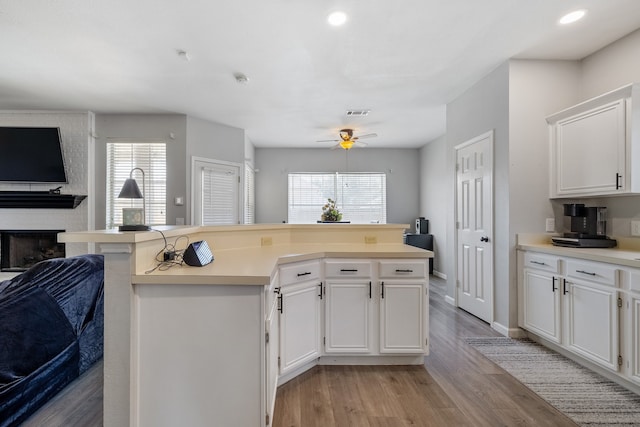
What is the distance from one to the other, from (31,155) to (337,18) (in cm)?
484

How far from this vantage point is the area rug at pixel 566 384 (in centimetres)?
180

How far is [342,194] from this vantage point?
22.4 feet

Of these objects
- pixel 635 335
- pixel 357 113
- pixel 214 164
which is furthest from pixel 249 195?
pixel 635 335

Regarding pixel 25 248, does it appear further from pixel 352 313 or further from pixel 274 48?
pixel 352 313

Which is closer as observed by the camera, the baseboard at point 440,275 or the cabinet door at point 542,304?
the cabinet door at point 542,304

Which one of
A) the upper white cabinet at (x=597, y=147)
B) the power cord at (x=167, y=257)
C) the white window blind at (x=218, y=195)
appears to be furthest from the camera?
the white window blind at (x=218, y=195)

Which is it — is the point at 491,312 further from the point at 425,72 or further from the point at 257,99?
the point at 257,99

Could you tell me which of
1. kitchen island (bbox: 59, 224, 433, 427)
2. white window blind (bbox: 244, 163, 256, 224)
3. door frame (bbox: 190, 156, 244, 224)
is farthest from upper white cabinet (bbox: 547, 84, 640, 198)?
white window blind (bbox: 244, 163, 256, 224)

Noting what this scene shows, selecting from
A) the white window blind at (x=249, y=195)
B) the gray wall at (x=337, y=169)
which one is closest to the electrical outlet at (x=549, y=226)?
the gray wall at (x=337, y=169)

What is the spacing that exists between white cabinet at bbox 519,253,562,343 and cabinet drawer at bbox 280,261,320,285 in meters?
2.01

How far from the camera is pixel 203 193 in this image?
4.94 meters

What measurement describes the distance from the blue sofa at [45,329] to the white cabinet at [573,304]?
144 inches

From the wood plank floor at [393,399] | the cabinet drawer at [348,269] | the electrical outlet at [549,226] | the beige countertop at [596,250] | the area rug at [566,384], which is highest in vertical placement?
the electrical outlet at [549,226]

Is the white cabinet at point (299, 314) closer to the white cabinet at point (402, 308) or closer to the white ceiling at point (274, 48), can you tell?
the white cabinet at point (402, 308)
